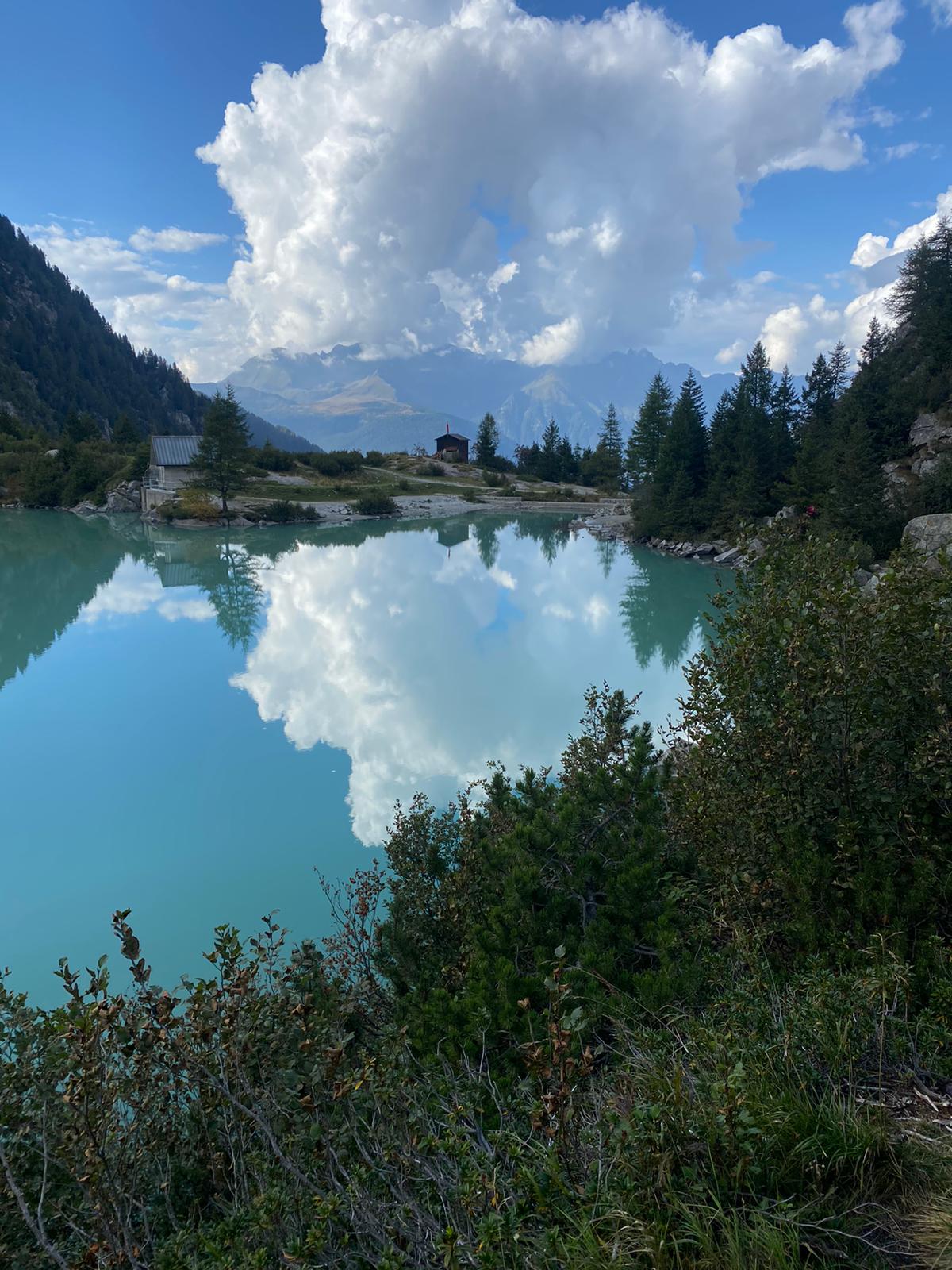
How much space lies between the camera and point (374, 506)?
5772 centimetres

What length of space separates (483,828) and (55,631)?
22442mm

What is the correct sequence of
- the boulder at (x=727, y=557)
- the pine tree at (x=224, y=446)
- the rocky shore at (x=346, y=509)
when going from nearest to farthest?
the boulder at (x=727, y=557)
the pine tree at (x=224, y=446)
the rocky shore at (x=346, y=509)

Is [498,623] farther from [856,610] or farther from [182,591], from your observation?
[856,610]

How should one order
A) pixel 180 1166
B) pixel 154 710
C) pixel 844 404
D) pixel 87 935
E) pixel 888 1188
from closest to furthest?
pixel 888 1188
pixel 180 1166
pixel 87 935
pixel 154 710
pixel 844 404

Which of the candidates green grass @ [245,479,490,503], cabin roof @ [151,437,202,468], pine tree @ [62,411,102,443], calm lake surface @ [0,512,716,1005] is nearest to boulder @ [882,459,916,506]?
calm lake surface @ [0,512,716,1005]

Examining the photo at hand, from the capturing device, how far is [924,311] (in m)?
36.8

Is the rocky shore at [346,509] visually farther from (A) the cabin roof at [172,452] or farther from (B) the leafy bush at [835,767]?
(B) the leafy bush at [835,767]

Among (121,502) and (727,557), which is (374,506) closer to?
(121,502)

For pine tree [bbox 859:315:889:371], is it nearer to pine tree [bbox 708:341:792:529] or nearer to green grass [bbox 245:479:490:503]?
pine tree [bbox 708:341:792:529]

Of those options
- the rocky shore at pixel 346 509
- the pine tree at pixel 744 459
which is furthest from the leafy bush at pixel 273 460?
the pine tree at pixel 744 459

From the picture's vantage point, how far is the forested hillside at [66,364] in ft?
357

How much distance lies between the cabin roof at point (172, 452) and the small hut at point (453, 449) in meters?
37.2

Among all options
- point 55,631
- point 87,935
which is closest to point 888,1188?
point 87,935

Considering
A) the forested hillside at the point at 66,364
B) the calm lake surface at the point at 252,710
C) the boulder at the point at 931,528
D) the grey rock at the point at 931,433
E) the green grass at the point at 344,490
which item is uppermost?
the forested hillside at the point at 66,364
